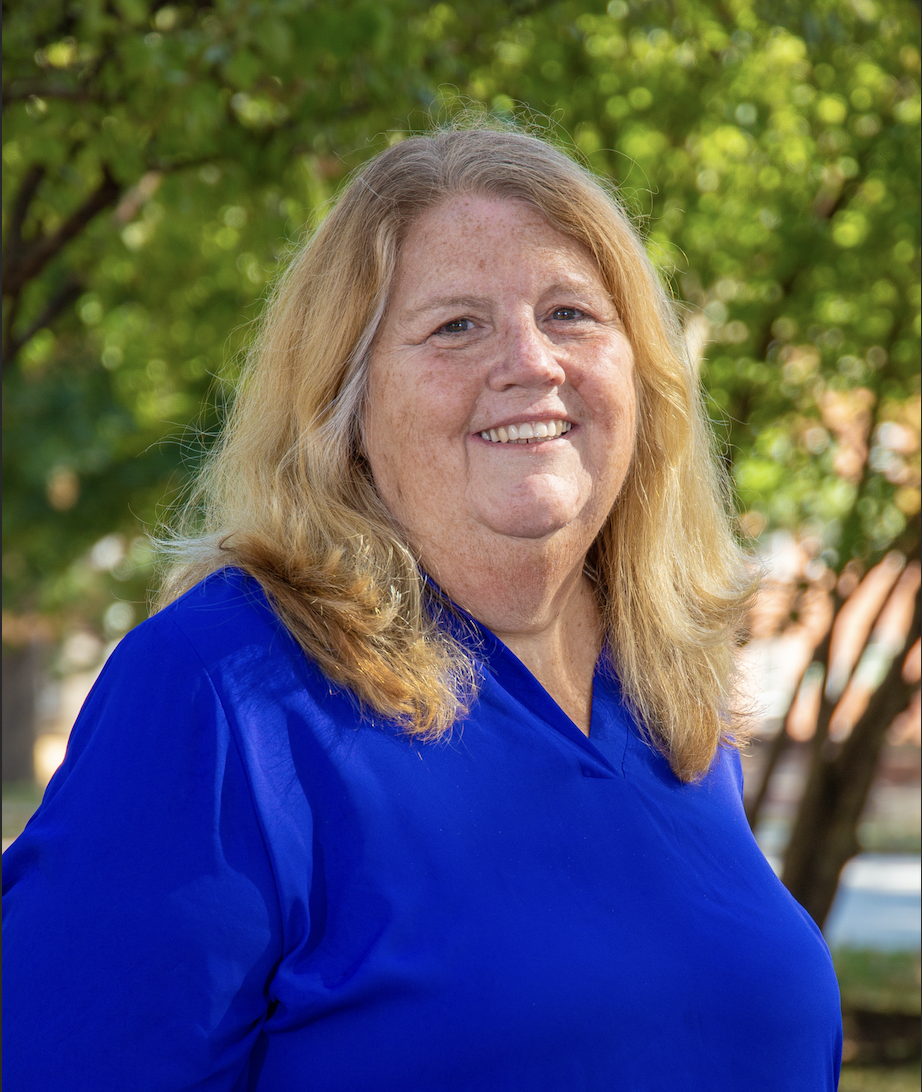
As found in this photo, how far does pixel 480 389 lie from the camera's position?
1749 millimetres

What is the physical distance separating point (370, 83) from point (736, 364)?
8.39ft

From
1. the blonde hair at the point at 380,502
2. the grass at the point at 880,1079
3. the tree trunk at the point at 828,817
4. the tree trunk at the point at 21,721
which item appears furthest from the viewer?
the tree trunk at the point at 21,721

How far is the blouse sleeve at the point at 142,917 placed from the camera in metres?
1.27

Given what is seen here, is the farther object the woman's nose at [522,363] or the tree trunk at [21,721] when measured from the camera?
the tree trunk at [21,721]

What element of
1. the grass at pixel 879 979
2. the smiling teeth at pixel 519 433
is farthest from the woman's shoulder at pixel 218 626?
the grass at pixel 879 979

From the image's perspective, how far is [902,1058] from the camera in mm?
6941

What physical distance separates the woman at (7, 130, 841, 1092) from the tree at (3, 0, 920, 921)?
7.53 ft

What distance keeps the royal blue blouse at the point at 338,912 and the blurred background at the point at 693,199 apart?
6.10 feet

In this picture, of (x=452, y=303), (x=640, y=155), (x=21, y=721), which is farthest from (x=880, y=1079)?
(x=21, y=721)

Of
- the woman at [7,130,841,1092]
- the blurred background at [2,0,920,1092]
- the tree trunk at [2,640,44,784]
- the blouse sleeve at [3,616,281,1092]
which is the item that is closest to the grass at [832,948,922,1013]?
the blurred background at [2,0,920,1092]

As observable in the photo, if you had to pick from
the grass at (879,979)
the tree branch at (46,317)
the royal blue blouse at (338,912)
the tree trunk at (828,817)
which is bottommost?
the grass at (879,979)

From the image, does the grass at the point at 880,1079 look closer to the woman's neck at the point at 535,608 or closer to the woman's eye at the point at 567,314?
the woman's neck at the point at 535,608

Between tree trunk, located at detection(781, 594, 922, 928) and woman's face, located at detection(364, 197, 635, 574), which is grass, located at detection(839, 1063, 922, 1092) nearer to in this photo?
tree trunk, located at detection(781, 594, 922, 928)

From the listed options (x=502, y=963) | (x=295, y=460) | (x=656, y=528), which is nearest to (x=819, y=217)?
(x=656, y=528)
